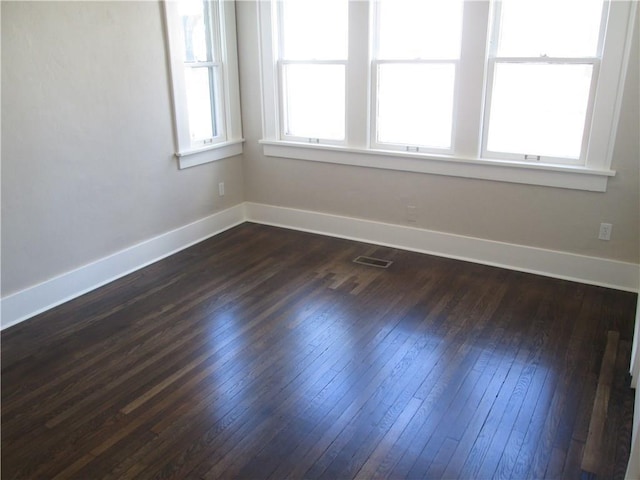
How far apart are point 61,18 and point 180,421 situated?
2386 millimetres

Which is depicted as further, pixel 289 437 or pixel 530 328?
pixel 530 328

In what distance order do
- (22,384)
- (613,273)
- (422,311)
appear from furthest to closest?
1. (613,273)
2. (422,311)
3. (22,384)

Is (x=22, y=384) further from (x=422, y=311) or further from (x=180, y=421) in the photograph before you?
(x=422, y=311)

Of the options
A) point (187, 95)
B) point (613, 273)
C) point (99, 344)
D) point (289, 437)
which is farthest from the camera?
point (187, 95)

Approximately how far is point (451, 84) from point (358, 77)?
70cm

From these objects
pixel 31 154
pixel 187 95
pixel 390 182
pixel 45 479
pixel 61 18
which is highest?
pixel 61 18

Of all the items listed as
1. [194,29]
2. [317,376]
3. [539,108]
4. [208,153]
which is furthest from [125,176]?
[539,108]

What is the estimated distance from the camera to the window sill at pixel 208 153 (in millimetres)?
4184

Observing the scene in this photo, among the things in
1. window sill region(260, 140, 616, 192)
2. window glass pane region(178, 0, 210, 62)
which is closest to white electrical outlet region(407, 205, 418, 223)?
window sill region(260, 140, 616, 192)

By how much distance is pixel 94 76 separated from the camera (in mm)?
3422

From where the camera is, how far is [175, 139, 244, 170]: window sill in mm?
4184

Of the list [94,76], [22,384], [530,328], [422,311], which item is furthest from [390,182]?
[22,384]

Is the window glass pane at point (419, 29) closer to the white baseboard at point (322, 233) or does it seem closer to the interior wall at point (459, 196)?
the interior wall at point (459, 196)

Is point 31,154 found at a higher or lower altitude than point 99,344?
higher
